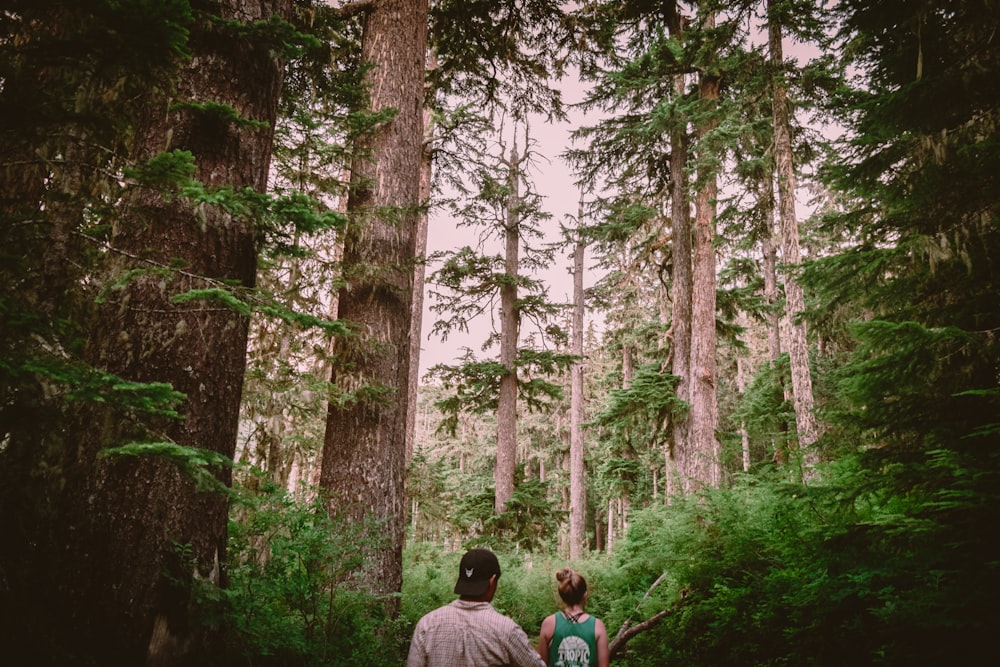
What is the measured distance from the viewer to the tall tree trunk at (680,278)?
1311 centimetres

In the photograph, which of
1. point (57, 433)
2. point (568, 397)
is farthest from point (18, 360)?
point (568, 397)

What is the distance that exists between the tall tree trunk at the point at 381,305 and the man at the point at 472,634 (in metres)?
2.35

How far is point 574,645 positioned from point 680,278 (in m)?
11.8

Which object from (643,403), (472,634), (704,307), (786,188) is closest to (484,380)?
(643,403)

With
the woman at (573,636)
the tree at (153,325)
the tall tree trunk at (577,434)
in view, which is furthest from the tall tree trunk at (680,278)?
the tree at (153,325)

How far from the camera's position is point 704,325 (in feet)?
41.9

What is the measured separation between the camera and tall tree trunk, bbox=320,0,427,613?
19.0 ft

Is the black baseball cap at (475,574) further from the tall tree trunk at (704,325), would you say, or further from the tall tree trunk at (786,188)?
the tall tree trunk at (786,188)

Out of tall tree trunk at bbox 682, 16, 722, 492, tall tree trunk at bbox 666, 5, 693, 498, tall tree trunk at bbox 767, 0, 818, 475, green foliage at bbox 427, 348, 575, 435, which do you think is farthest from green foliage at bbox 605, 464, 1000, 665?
green foliage at bbox 427, 348, 575, 435

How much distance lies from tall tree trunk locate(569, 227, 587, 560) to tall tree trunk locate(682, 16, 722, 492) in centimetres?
856

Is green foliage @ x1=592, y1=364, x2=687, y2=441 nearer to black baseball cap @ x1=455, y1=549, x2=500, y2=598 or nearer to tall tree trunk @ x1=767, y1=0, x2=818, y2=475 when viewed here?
tall tree trunk @ x1=767, y1=0, x2=818, y2=475

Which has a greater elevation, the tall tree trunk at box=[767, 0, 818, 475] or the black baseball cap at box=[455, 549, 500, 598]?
the tall tree trunk at box=[767, 0, 818, 475]

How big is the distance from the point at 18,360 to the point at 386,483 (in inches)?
168

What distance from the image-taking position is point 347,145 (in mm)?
6449
